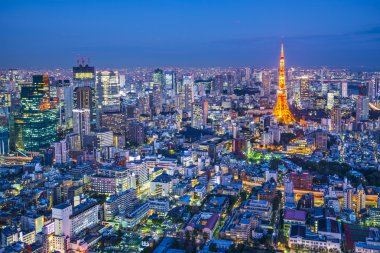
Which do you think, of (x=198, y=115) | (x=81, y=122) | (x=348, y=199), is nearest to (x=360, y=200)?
(x=348, y=199)

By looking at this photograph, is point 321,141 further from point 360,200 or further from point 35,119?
point 35,119

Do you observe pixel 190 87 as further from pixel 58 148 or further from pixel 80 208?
pixel 80 208

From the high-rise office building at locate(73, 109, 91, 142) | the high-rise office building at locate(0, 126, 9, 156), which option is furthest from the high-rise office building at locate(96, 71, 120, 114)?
the high-rise office building at locate(0, 126, 9, 156)

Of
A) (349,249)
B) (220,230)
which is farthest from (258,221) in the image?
(349,249)

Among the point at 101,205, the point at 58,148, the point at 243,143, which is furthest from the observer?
the point at 243,143

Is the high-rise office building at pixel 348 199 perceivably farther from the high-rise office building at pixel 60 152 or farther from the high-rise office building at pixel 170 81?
the high-rise office building at pixel 170 81

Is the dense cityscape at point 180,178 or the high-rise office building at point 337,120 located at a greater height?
the high-rise office building at point 337,120

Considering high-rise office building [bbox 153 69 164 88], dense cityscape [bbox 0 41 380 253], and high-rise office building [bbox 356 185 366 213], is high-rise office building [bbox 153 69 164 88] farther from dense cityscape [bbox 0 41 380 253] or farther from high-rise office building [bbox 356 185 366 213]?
high-rise office building [bbox 356 185 366 213]

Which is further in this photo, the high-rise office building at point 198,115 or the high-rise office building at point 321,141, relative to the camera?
the high-rise office building at point 198,115

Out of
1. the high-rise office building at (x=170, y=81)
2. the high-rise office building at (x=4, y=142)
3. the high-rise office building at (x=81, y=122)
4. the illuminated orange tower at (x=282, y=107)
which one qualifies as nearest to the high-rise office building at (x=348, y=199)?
the high-rise office building at (x=81, y=122)
